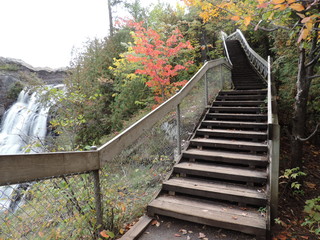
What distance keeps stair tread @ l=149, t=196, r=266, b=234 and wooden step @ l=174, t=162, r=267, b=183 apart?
0.55 m

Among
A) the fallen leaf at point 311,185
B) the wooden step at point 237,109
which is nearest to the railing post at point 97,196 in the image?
the fallen leaf at point 311,185

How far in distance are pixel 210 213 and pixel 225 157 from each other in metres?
1.29

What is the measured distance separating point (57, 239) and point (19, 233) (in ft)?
1.18

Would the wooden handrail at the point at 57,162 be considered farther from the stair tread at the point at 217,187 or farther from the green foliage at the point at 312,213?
the green foliage at the point at 312,213

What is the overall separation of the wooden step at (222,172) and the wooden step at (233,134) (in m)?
0.99

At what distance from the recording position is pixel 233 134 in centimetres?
450

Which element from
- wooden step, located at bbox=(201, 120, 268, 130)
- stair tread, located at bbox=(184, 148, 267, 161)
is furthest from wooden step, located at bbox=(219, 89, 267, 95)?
stair tread, located at bbox=(184, 148, 267, 161)

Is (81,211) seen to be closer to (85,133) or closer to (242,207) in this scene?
(242,207)

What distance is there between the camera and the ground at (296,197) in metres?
2.75

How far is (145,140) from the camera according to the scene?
131 inches

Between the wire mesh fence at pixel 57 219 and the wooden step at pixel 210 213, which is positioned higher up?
the wire mesh fence at pixel 57 219

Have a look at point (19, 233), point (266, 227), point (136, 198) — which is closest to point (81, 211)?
point (19, 233)

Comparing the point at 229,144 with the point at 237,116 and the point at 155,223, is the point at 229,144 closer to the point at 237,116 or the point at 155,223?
the point at 237,116

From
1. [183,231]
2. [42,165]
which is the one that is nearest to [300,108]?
[183,231]
